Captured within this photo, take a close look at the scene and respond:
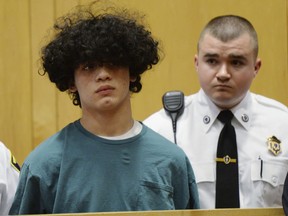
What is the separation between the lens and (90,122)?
5.05 feet

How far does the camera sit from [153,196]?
4.88 feet

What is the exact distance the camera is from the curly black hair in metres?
1.53

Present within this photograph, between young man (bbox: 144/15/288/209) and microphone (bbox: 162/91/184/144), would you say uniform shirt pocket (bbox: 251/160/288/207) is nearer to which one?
young man (bbox: 144/15/288/209)

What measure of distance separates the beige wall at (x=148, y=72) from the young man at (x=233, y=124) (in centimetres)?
60

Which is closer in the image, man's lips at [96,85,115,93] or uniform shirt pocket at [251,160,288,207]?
man's lips at [96,85,115,93]

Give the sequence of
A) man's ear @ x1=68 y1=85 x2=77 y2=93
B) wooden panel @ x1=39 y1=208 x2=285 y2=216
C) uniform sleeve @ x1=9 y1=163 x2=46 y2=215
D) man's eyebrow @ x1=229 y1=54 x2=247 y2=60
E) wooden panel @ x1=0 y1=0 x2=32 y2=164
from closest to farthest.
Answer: wooden panel @ x1=39 y1=208 x2=285 y2=216 < uniform sleeve @ x1=9 y1=163 x2=46 y2=215 < man's ear @ x1=68 y1=85 x2=77 y2=93 < man's eyebrow @ x1=229 y1=54 x2=247 y2=60 < wooden panel @ x1=0 y1=0 x2=32 y2=164

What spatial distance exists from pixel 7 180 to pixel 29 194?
8.6 inches

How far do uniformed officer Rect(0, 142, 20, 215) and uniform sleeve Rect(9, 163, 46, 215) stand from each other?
5.5 inches

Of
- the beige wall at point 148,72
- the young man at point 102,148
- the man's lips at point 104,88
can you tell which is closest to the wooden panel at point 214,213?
the young man at point 102,148

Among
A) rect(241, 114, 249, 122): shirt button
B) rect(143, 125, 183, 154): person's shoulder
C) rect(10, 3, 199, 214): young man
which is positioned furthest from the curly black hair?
rect(241, 114, 249, 122): shirt button

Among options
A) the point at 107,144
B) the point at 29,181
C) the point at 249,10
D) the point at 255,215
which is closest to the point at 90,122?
the point at 107,144

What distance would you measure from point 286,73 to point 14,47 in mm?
990

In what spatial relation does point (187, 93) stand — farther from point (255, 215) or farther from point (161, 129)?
point (255, 215)

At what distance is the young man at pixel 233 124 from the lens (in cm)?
190
